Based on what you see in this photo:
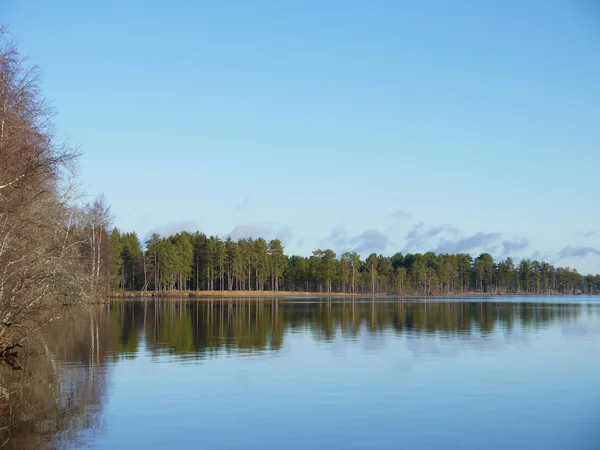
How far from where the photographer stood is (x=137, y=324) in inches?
2013

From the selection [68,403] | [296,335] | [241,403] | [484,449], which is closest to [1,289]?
[68,403]

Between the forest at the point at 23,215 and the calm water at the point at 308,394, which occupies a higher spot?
the forest at the point at 23,215

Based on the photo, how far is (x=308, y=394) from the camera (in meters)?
21.4

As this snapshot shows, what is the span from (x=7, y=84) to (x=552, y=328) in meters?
43.9

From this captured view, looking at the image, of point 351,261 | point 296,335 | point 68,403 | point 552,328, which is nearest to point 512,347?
point 296,335

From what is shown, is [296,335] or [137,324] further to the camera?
[137,324]

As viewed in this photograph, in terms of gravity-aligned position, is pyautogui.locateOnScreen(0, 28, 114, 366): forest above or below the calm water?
above

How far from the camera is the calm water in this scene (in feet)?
52.3

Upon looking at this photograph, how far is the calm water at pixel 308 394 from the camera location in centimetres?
1595

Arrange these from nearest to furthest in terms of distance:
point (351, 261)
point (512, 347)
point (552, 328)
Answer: point (512, 347) < point (552, 328) < point (351, 261)

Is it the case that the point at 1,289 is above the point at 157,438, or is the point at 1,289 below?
above

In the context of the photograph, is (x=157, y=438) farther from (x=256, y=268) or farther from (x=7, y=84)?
(x=256, y=268)

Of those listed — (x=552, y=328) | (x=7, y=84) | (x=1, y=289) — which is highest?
(x=7, y=84)

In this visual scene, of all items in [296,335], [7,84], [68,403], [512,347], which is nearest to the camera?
[68,403]
